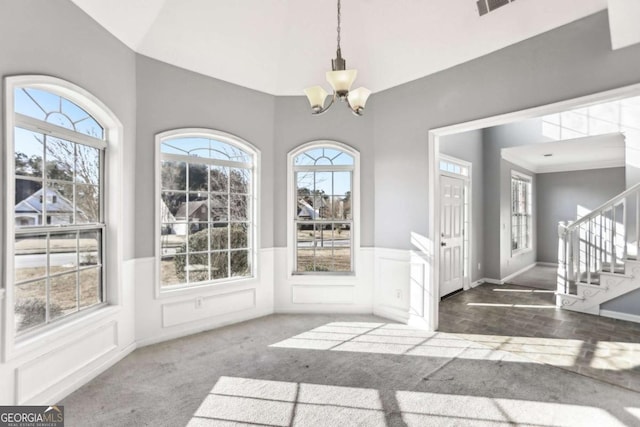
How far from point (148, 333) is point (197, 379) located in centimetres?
113

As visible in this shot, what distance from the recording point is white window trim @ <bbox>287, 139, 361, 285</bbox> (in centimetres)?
437

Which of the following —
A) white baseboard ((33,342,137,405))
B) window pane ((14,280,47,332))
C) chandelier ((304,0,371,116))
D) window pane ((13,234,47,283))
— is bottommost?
white baseboard ((33,342,137,405))

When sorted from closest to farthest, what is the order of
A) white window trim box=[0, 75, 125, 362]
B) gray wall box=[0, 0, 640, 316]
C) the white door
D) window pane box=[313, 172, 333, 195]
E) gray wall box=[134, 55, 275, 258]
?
1. white window trim box=[0, 75, 125, 362]
2. gray wall box=[0, 0, 640, 316]
3. gray wall box=[134, 55, 275, 258]
4. window pane box=[313, 172, 333, 195]
5. the white door

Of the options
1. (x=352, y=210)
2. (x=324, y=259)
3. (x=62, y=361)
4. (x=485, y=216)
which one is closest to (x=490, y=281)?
(x=485, y=216)

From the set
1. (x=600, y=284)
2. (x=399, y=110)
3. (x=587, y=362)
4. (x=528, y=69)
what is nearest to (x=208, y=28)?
(x=399, y=110)

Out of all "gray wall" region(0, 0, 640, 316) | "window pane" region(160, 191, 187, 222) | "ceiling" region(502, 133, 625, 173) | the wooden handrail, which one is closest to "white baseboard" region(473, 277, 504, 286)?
the wooden handrail

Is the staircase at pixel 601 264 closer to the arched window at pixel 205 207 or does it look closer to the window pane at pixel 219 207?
the arched window at pixel 205 207

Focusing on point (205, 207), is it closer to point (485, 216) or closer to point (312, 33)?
point (312, 33)

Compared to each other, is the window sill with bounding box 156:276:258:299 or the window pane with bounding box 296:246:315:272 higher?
the window pane with bounding box 296:246:315:272

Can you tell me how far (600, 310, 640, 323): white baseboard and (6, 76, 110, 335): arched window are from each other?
20.8 feet

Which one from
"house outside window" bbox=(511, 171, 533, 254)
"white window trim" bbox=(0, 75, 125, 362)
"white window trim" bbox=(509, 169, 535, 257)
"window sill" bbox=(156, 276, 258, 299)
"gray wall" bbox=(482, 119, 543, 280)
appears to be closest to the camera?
"white window trim" bbox=(0, 75, 125, 362)

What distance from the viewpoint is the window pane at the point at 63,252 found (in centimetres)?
251

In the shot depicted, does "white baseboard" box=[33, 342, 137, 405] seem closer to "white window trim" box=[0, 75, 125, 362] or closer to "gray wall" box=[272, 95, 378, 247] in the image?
"white window trim" box=[0, 75, 125, 362]

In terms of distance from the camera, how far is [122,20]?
295 cm
